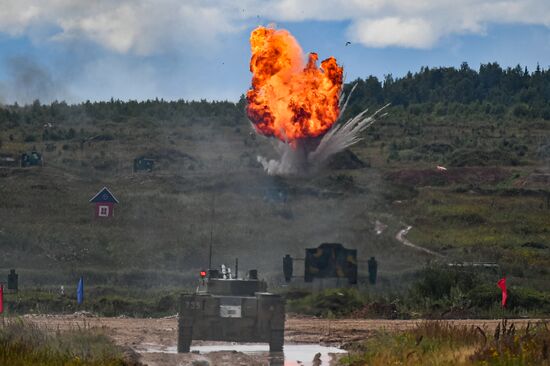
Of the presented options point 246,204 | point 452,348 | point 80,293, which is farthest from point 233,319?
point 246,204

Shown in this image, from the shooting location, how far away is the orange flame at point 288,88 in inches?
2192

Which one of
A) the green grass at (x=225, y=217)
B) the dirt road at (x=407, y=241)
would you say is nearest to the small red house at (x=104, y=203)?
the green grass at (x=225, y=217)

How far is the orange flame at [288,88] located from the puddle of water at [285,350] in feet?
86.2

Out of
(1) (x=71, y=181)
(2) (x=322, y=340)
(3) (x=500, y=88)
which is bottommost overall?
(2) (x=322, y=340)

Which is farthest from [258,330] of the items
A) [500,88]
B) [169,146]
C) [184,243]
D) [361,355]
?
[500,88]

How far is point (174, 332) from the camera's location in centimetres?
3262

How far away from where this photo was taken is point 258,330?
1036 inches

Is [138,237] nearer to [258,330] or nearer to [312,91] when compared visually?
[312,91]

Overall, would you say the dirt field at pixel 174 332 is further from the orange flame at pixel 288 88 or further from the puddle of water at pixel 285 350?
the orange flame at pixel 288 88

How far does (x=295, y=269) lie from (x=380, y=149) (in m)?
52.5

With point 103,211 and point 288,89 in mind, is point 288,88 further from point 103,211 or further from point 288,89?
point 103,211

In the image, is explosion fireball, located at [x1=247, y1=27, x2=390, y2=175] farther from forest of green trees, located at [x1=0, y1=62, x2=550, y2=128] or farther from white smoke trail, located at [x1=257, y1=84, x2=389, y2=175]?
forest of green trees, located at [x1=0, y1=62, x2=550, y2=128]

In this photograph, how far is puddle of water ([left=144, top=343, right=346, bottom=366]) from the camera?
26.6m

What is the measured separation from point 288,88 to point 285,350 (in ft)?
98.8
